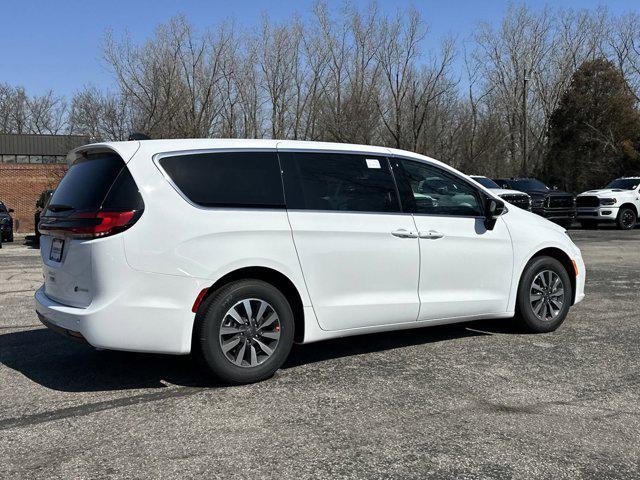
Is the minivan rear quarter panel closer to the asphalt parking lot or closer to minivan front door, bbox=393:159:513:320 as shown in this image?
the asphalt parking lot

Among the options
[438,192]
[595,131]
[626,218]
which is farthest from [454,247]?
[595,131]

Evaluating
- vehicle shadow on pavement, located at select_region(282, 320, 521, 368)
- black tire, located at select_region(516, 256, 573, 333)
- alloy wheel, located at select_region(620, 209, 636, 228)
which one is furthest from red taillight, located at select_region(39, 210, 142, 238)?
alloy wheel, located at select_region(620, 209, 636, 228)

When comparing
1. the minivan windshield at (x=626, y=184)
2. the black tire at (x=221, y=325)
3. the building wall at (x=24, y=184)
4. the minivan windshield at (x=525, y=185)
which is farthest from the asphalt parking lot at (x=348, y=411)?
the building wall at (x=24, y=184)

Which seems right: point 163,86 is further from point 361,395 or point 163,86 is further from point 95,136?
point 361,395

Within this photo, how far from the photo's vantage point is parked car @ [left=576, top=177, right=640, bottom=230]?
2208cm

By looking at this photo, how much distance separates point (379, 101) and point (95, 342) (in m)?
32.5

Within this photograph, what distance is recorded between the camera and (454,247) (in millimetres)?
5590

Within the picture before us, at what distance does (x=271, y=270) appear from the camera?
475 cm

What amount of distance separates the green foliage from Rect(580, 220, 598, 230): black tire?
12.3m

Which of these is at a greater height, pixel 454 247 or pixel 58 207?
pixel 58 207

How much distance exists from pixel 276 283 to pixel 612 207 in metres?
20.1

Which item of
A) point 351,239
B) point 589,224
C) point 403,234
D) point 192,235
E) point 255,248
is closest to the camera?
point 192,235

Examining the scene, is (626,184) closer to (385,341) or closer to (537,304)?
(537,304)

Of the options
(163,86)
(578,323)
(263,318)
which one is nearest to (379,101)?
(163,86)
